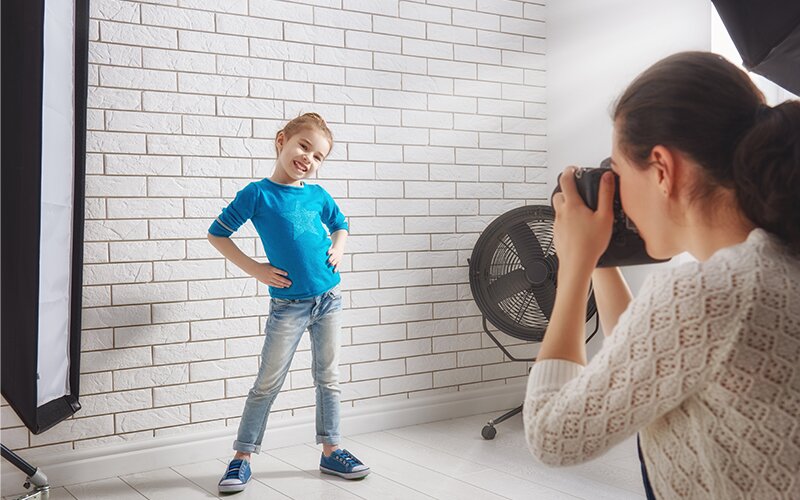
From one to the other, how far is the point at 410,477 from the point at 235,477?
0.58m

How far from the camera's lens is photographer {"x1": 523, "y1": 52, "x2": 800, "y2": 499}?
789mm

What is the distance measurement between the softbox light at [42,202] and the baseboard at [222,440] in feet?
2.07

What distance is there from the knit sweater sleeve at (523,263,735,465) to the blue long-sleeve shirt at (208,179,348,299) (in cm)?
189

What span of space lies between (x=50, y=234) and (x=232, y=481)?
3.81ft

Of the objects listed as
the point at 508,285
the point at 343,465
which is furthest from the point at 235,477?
the point at 508,285

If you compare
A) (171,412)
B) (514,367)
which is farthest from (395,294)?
(171,412)

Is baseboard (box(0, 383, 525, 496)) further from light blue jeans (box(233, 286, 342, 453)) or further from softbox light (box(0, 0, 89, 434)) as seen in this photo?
softbox light (box(0, 0, 89, 434))

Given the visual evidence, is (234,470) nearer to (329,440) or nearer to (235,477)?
(235,477)

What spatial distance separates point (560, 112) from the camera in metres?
3.75

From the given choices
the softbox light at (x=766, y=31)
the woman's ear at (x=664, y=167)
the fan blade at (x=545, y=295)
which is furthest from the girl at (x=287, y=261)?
the woman's ear at (x=664, y=167)

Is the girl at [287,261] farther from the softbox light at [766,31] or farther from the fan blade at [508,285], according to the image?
the softbox light at [766,31]

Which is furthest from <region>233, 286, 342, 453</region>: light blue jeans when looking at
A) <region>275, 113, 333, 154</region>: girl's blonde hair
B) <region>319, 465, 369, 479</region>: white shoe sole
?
<region>275, 113, 333, 154</region>: girl's blonde hair

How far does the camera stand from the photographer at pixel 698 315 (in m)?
0.79

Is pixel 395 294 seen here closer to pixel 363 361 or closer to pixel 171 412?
pixel 363 361
